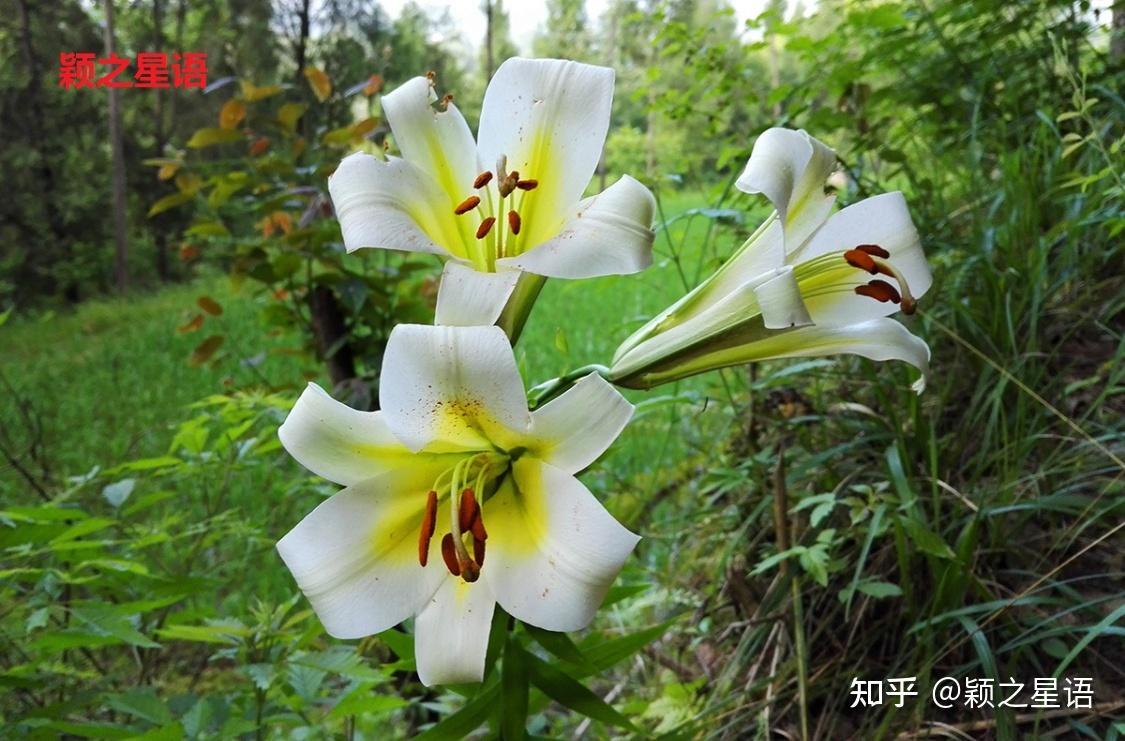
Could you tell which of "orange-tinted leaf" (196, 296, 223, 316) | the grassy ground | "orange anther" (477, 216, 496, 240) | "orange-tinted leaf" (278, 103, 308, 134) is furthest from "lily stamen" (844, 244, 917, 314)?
"orange-tinted leaf" (196, 296, 223, 316)

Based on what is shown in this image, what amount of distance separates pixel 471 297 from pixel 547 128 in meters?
0.15

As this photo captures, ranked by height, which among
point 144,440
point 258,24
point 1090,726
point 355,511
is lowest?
point 144,440

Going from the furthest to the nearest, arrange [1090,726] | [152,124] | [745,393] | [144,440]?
[152,124]
[144,440]
[745,393]
[1090,726]

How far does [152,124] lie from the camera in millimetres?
9039

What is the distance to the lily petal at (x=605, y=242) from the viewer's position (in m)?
0.48

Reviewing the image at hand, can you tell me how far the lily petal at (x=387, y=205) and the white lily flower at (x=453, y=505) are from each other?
0.09 m

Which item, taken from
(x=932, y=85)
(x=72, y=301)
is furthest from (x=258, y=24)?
(x=932, y=85)

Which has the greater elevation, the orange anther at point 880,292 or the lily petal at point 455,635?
the orange anther at point 880,292

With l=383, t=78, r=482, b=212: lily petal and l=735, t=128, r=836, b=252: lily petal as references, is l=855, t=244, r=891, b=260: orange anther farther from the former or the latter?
l=383, t=78, r=482, b=212: lily petal

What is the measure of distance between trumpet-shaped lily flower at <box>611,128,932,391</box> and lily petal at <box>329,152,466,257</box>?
0.16 m

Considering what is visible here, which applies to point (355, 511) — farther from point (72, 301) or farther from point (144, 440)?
point (72, 301)

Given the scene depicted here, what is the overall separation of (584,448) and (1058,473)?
2.77 ft

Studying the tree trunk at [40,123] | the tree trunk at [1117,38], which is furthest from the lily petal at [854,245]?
the tree trunk at [40,123]

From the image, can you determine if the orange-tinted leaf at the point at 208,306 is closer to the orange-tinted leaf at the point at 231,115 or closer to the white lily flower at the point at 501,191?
the orange-tinted leaf at the point at 231,115
